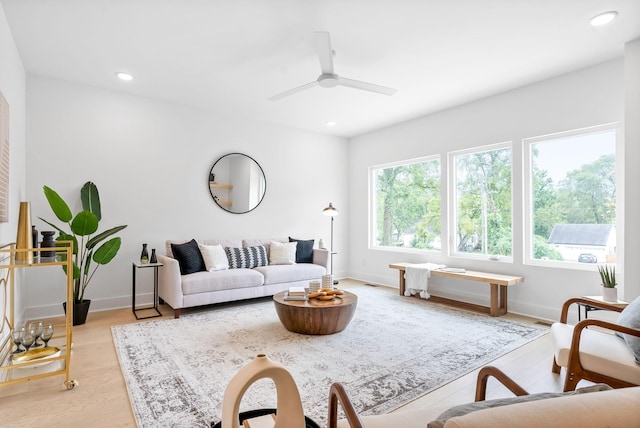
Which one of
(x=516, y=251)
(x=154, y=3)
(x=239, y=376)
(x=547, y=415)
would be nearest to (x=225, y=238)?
(x=154, y=3)

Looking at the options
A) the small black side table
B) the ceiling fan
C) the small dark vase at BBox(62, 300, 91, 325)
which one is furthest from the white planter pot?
the small dark vase at BBox(62, 300, 91, 325)

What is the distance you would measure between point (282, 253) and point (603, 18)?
431cm

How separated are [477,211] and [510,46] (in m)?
2.25

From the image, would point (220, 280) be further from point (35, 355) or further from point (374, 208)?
point (374, 208)

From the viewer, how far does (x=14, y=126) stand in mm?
3236

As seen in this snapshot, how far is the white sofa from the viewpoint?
3957mm

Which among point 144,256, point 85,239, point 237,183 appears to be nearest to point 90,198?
point 85,239

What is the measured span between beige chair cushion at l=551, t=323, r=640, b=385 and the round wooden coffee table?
1.70m

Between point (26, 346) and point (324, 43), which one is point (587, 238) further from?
point (26, 346)

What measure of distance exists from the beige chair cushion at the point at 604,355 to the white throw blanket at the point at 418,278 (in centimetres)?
245

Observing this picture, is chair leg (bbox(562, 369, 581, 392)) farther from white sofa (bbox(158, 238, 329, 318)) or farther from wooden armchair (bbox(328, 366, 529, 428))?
white sofa (bbox(158, 238, 329, 318))

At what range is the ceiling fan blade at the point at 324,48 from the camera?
2.68 meters

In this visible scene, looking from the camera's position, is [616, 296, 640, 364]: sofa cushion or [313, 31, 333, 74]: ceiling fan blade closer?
[616, 296, 640, 364]: sofa cushion

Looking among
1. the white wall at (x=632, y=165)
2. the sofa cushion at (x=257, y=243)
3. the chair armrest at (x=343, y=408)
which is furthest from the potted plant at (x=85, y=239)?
the white wall at (x=632, y=165)
